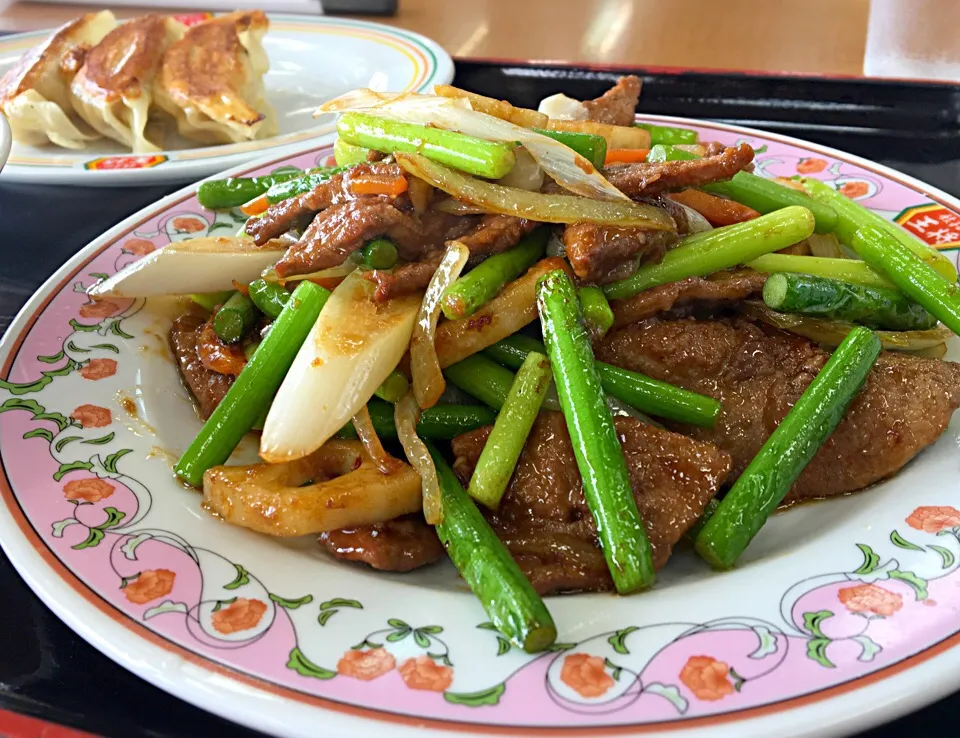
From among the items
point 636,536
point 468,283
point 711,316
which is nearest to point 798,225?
point 711,316

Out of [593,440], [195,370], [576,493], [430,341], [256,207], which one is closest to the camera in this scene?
[593,440]

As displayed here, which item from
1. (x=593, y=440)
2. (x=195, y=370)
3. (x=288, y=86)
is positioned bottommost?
Result: (x=288, y=86)

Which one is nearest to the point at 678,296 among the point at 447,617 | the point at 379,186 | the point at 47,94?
the point at 379,186

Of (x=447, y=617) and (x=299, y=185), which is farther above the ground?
(x=299, y=185)

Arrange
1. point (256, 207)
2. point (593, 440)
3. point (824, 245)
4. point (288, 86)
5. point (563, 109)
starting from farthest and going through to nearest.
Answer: point (288, 86), point (563, 109), point (256, 207), point (824, 245), point (593, 440)

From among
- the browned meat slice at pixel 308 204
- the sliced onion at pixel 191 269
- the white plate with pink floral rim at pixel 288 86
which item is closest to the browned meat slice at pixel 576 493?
the browned meat slice at pixel 308 204

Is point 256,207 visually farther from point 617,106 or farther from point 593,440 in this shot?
point 593,440

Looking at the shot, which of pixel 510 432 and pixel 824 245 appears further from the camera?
pixel 824 245
